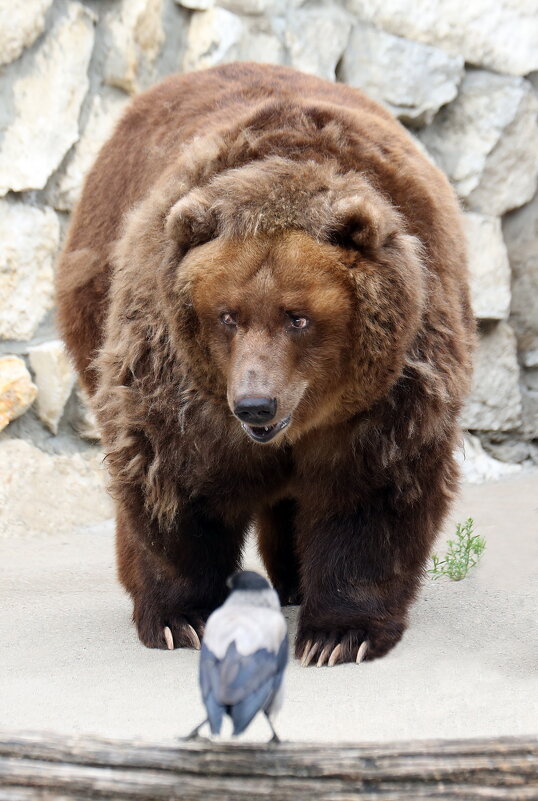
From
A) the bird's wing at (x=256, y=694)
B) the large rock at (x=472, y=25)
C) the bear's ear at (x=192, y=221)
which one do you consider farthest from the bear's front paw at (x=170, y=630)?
the large rock at (x=472, y=25)

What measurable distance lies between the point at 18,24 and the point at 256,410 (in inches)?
152

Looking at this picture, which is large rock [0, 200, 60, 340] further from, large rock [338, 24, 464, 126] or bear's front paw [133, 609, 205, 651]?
bear's front paw [133, 609, 205, 651]

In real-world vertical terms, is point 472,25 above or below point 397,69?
above

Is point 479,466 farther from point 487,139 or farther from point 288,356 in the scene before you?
point 288,356

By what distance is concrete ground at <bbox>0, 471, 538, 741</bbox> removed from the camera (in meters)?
3.46

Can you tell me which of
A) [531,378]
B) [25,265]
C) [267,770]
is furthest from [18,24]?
[267,770]

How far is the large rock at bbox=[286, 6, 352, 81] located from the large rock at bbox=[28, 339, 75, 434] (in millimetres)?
2571

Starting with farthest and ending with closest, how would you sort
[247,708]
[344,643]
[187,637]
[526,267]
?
1. [526,267]
2. [187,637]
3. [344,643]
4. [247,708]

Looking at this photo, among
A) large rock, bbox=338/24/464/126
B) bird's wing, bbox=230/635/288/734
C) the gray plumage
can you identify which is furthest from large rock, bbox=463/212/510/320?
bird's wing, bbox=230/635/288/734

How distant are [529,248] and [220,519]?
467 centimetres

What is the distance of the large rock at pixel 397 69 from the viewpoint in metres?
7.73

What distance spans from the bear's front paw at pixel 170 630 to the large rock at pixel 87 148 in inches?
122

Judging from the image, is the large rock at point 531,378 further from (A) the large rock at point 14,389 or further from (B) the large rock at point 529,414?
(A) the large rock at point 14,389

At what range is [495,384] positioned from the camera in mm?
8148
